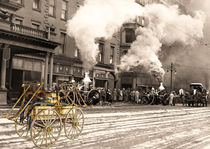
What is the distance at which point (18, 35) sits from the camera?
1756 centimetres

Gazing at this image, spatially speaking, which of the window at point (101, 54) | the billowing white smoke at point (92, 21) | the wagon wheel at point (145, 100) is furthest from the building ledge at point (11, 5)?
the wagon wheel at point (145, 100)

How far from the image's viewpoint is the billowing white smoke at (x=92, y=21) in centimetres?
2797


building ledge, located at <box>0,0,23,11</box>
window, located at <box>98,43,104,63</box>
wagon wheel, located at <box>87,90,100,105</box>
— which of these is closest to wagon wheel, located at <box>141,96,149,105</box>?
window, located at <box>98,43,104,63</box>

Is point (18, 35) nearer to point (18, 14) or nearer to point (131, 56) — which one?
point (18, 14)

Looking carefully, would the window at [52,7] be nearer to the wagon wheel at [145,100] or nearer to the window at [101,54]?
the window at [101,54]

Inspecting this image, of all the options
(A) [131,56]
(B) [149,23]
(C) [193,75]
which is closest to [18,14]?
(A) [131,56]

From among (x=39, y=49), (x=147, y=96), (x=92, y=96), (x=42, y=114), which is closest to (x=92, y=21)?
(x=147, y=96)

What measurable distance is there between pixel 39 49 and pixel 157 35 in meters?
23.9

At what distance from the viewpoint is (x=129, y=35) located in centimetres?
3931

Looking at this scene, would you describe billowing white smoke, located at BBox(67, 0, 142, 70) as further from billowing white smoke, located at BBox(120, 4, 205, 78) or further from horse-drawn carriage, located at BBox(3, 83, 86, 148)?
horse-drawn carriage, located at BBox(3, 83, 86, 148)

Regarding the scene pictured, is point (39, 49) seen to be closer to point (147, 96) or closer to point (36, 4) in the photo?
point (36, 4)

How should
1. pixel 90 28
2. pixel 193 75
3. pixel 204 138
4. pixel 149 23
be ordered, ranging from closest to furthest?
pixel 204 138, pixel 90 28, pixel 149 23, pixel 193 75

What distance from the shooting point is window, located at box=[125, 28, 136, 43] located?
39.2 metres

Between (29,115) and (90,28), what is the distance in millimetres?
21949
